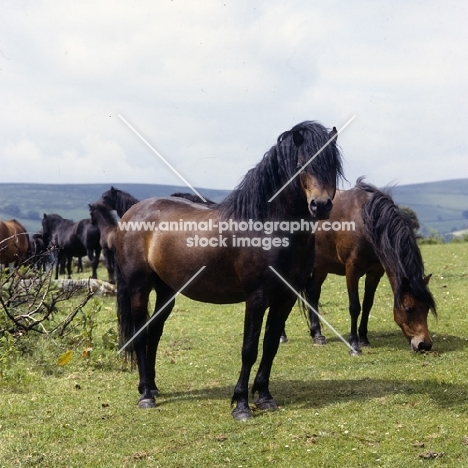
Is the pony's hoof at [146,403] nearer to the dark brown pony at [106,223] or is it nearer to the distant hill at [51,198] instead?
the dark brown pony at [106,223]

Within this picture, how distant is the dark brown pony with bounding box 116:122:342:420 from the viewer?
5.96m

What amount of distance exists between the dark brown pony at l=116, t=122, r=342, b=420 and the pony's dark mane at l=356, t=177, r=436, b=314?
69.8 inches

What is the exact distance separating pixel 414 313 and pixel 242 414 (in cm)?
265

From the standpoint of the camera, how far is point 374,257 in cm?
908

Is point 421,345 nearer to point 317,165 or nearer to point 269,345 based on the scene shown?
point 269,345

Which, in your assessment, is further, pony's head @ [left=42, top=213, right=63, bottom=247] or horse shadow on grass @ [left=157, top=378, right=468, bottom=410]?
pony's head @ [left=42, top=213, right=63, bottom=247]

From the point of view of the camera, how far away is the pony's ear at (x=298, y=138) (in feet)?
19.5

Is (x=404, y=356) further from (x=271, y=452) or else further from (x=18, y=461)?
(x=18, y=461)

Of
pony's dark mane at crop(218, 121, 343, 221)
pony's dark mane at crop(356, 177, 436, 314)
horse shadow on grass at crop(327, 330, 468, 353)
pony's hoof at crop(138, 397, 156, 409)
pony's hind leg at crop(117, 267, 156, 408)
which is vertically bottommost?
pony's hoof at crop(138, 397, 156, 409)

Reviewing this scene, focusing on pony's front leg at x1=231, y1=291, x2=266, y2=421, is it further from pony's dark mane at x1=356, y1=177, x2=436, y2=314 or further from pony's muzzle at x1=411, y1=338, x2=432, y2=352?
pony's muzzle at x1=411, y1=338, x2=432, y2=352

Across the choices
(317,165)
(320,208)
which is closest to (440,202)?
(317,165)

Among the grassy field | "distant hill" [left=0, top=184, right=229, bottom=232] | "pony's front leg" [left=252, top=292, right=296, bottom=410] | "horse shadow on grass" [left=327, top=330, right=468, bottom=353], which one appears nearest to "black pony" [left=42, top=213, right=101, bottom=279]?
the grassy field

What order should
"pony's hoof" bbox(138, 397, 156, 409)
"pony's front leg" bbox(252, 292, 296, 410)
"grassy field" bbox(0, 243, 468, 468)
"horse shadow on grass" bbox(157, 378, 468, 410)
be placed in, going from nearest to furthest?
"grassy field" bbox(0, 243, 468, 468)
"horse shadow on grass" bbox(157, 378, 468, 410)
"pony's front leg" bbox(252, 292, 296, 410)
"pony's hoof" bbox(138, 397, 156, 409)

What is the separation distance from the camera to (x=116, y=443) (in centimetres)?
572
